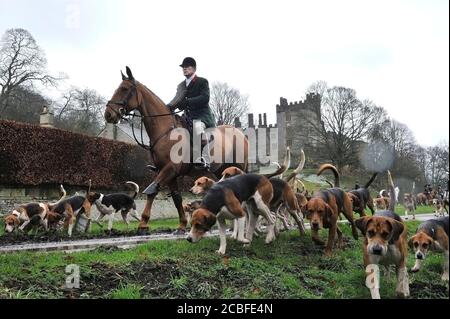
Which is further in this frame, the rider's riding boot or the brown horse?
the rider's riding boot

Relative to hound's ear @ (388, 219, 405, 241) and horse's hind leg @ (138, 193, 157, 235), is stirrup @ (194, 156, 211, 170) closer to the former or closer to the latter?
horse's hind leg @ (138, 193, 157, 235)

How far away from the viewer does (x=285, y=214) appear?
13422 millimetres

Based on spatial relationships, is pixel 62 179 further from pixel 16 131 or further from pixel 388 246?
pixel 388 246

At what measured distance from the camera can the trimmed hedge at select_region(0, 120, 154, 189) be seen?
821 inches

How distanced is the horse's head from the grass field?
3353mm

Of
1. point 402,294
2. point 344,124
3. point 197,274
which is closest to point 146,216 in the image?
point 197,274

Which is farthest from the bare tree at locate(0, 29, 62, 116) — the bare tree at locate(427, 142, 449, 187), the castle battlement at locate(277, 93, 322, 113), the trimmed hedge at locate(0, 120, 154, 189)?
the castle battlement at locate(277, 93, 322, 113)

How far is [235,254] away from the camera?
8.51m

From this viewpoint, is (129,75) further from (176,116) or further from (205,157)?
(205,157)

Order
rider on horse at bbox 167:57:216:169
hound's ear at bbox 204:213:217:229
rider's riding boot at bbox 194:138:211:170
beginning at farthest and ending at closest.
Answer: rider on horse at bbox 167:57:216:169 → rider's riding boot at bbox 194:138:211:170 → hound's ear at bbox 204:213:217:229

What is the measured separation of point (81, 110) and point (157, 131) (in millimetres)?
44443

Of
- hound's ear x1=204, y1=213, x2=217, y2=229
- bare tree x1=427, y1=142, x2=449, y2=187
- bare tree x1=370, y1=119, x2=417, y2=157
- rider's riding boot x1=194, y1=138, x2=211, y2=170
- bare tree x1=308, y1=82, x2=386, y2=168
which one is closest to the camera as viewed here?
bare tree x1=427, y1=142, x2=449, y2=187
